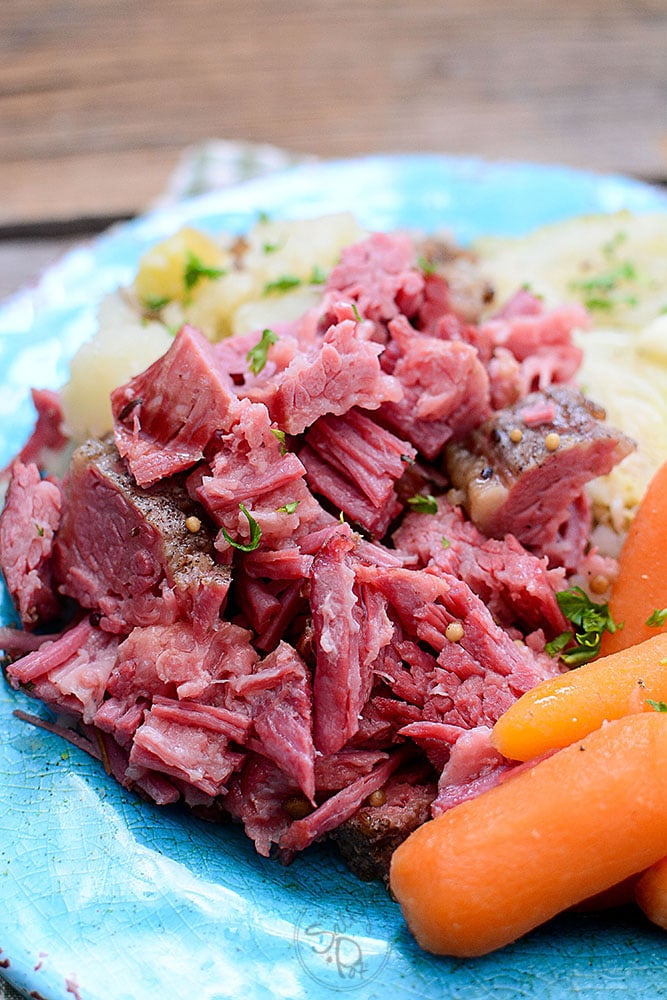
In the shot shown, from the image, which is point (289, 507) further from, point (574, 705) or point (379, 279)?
point (379, 279)

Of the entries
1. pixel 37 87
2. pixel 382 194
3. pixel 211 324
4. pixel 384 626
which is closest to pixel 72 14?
pixel 37 87

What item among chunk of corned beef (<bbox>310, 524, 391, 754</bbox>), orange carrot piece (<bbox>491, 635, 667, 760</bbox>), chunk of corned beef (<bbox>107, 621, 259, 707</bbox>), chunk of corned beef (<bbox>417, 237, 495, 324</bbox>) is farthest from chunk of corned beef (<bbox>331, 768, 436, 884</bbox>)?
chunk of corned beef (<bbox>417, 237, 495, 324</bbox>)

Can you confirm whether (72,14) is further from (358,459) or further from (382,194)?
(358,459)

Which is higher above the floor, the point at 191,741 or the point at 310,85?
the point at 310,85

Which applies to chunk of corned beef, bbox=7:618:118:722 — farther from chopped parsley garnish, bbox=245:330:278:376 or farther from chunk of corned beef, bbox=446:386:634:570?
chunk of corned beef, bbox=446:386:634:570

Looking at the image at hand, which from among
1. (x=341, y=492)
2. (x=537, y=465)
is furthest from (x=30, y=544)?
(x=537, y=465)

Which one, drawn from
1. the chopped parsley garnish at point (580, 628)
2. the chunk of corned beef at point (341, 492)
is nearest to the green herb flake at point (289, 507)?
the chunk of corned beef at point (341, 492)
